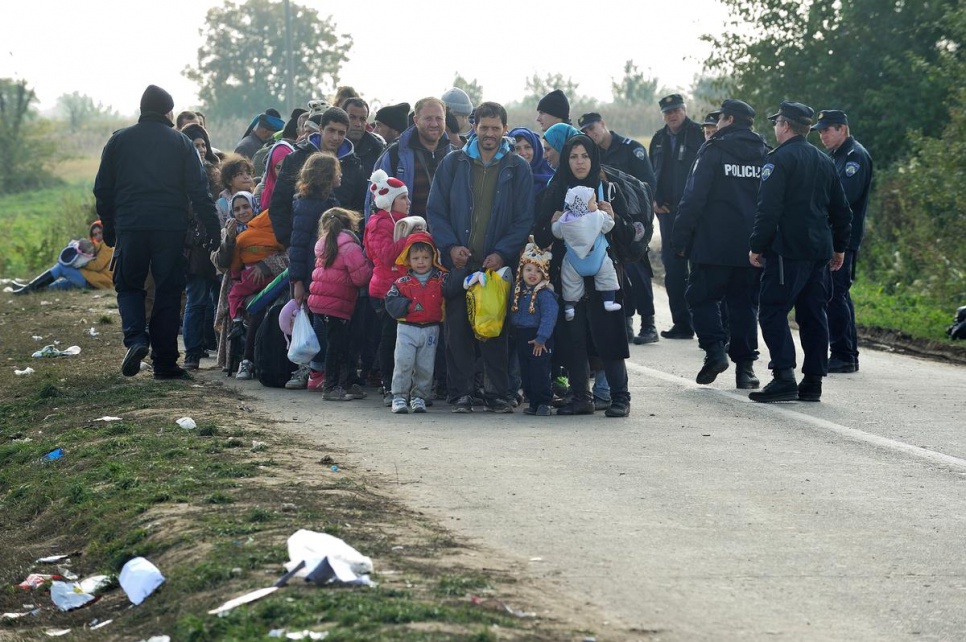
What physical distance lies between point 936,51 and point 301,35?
6832cm

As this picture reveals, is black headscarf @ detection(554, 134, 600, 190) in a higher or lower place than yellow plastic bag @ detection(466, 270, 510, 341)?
higher

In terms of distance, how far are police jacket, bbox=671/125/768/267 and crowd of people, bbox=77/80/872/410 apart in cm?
2

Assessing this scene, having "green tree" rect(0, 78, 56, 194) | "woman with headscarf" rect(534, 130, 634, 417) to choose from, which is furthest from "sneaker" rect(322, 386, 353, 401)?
"green tree" rect(0, 78, 56, 194)

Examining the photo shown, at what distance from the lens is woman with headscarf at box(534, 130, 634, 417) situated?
10.8 meters

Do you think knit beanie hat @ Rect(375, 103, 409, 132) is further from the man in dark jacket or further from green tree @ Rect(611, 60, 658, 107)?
green tree @ Rect(611, 60, 658, 107)

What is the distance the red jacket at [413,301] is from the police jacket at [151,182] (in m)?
2.17

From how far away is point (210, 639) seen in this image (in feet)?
18.1

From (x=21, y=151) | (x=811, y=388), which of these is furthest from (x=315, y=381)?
(x=21, y=151)

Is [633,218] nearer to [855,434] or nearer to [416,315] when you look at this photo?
[416,315]

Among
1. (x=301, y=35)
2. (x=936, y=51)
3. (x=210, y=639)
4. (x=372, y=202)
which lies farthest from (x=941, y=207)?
(x=301, y=35)

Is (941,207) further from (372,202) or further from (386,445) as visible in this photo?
(386,445)

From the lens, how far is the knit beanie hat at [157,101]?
1242cm

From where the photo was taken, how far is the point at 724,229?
1229 centimetres

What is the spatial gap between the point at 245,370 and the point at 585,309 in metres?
3.47
